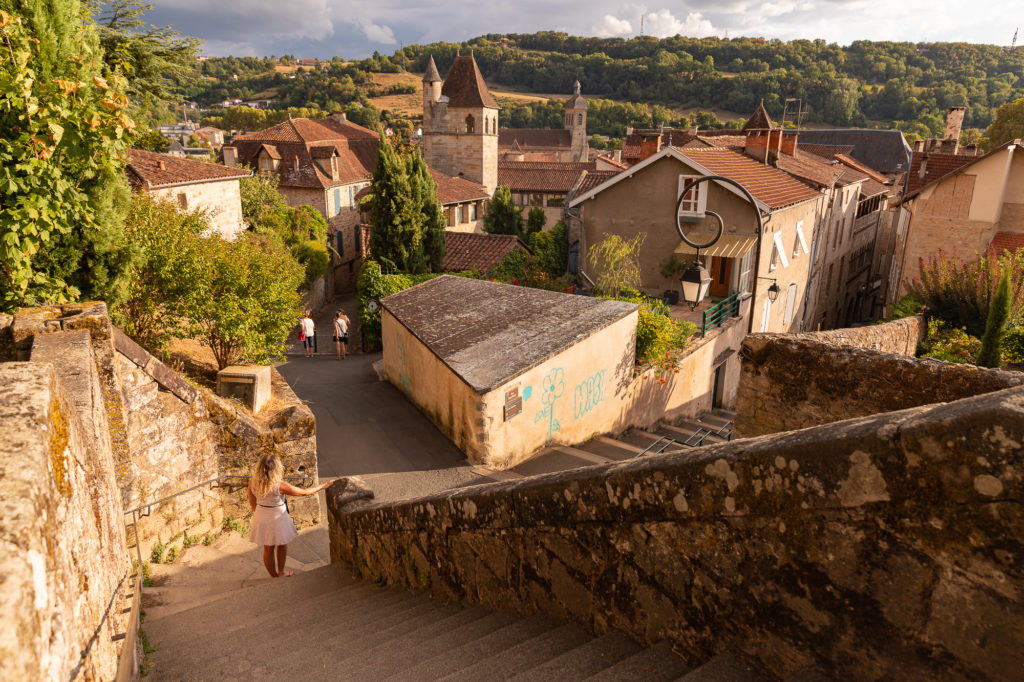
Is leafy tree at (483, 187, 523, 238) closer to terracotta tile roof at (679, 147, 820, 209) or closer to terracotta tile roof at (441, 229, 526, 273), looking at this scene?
terracotta tile roof at (441, 229, 526, 273)

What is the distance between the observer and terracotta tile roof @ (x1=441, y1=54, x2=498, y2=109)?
52250mm

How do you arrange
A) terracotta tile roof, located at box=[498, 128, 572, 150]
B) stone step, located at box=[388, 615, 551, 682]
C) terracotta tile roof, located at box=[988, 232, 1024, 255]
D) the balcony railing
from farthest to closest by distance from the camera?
1. terracotta tile roof, located at box=[498, 128, 572, 150]
2. terracotta tile roof, located at box=[988, 232, 1024, 255]
3. the balcony railing
4. stone step, located at box=[388, 615, 551, 682]

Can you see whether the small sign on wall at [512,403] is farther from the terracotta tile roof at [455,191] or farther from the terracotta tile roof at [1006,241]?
the terracotta tile roof at [455,191]

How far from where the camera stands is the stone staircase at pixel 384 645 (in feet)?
9.87

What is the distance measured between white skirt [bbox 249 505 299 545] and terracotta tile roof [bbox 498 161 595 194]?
51918 mm

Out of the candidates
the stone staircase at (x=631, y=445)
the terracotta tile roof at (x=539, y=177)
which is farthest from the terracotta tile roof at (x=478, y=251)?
the terracotta tile roof at (x=539, y=177)

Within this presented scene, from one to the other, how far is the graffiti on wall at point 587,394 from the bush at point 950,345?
654cm

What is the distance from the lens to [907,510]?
202cm

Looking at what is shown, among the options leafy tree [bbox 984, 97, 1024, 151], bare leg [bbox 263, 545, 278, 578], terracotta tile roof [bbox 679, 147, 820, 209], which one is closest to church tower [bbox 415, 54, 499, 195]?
terracotta tile roof [bbox 679, 147, 820, 209]

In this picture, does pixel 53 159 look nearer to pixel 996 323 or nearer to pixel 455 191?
pixel 996 323

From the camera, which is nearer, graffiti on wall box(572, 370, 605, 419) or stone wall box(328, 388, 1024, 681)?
stone wall box(328, 388, 1024, 681)

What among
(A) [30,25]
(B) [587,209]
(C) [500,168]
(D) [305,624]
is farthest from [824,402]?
(C) [500,168]

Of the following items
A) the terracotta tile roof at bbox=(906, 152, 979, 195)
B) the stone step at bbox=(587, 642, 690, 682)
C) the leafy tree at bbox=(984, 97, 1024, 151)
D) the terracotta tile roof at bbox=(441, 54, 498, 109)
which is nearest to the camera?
the stone step at bbox=(587, 642, 690, 682)

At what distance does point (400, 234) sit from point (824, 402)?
24.4 metres
